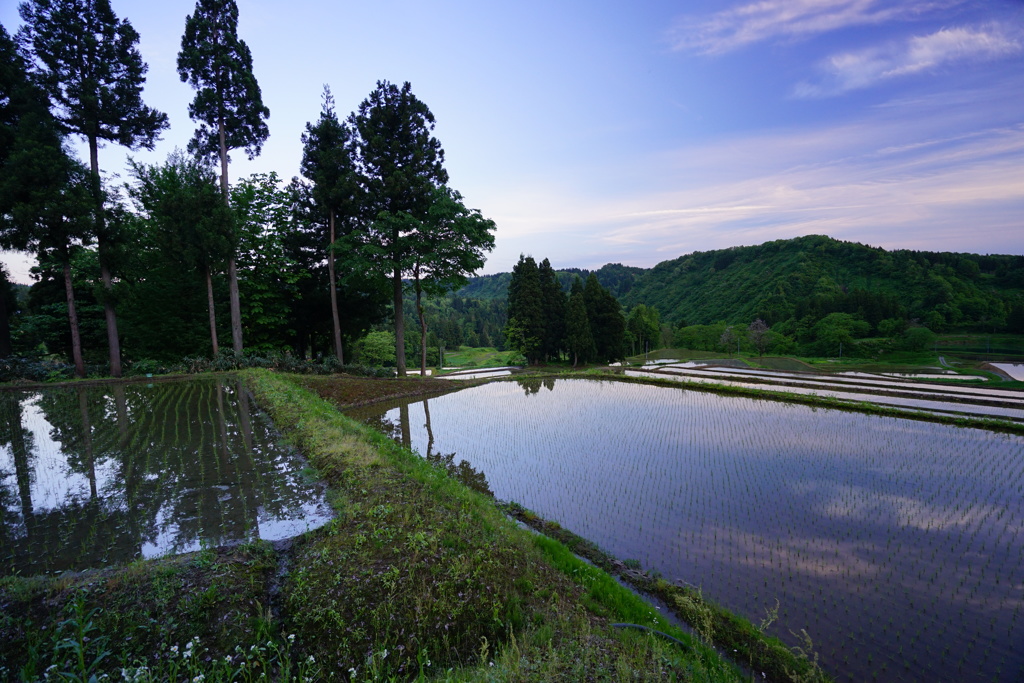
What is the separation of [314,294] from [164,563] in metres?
22.1

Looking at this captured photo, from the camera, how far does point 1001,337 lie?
99.0 feet

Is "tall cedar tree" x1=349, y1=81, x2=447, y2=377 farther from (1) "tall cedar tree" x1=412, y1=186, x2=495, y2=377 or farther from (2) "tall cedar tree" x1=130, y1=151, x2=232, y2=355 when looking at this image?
(2) "tall cedar tree" x1=130, y1=151, x2=232, y2=355

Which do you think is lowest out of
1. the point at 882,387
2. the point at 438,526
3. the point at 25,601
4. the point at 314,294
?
the point at 882,387

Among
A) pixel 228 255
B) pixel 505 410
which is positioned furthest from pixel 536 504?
pixel 228 255

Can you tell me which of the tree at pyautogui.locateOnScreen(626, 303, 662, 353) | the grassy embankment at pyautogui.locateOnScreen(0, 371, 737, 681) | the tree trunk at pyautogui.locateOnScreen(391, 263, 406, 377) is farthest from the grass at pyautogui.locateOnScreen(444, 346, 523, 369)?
the grassy embankment at pyautogui.locateOnScreen(0, 371, 737, 681)

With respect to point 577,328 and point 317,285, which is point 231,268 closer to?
point 317,285

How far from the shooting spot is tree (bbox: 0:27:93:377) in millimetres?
13805

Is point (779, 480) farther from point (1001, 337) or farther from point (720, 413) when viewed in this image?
point (1001, 337)

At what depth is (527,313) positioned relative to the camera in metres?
33.0

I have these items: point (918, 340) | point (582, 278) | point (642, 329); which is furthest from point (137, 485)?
point (582, 278)

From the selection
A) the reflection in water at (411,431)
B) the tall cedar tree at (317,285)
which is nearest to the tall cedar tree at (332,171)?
the tall cedar tree at (317,285)

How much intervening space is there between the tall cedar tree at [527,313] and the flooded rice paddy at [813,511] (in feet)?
64.7

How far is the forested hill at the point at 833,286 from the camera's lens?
41.8 metres

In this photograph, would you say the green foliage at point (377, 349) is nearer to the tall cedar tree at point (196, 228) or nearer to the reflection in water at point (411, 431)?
the tall cedar tree at point (196, 228)
